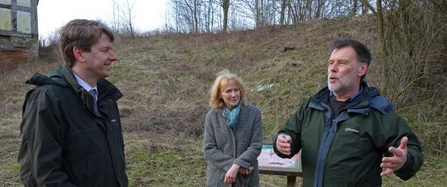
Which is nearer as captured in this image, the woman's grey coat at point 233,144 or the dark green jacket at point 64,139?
the dark green jacket at point 64,139

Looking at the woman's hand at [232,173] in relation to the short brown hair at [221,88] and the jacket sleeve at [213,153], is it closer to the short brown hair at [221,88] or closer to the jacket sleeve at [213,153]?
the jacket sleeve at [213,153]

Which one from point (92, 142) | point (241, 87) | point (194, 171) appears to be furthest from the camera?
point (194, 171)

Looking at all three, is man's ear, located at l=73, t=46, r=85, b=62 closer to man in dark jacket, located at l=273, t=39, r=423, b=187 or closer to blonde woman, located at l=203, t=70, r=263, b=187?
man in dark jacket, located at l=273, t=39, r=423, b=187

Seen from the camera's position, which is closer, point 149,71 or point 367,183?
point 367,183

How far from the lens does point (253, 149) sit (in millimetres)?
3434

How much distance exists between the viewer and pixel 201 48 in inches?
649

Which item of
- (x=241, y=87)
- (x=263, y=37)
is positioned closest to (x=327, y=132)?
(x=241, y=87)

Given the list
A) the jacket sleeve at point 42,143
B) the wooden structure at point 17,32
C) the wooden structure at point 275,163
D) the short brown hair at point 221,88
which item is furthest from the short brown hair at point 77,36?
the wooden structure at point 17,32

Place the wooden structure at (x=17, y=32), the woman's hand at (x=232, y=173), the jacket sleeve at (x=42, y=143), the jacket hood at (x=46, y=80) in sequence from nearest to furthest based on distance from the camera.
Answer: the jacket sleeve at (x=42, y=143), the jacket hood at (x=46, y=80), the woman's hand at (x=232, y=173), the wooden structure at (x=17, y=32)

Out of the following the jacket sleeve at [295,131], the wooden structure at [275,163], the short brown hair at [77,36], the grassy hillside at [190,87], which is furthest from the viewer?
the grassy hillside at [190,87]

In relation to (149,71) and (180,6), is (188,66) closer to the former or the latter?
(149,71)

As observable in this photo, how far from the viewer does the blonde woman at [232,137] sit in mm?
3404

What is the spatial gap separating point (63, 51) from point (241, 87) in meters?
1.70

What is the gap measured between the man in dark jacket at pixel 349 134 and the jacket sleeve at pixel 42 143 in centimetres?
132
